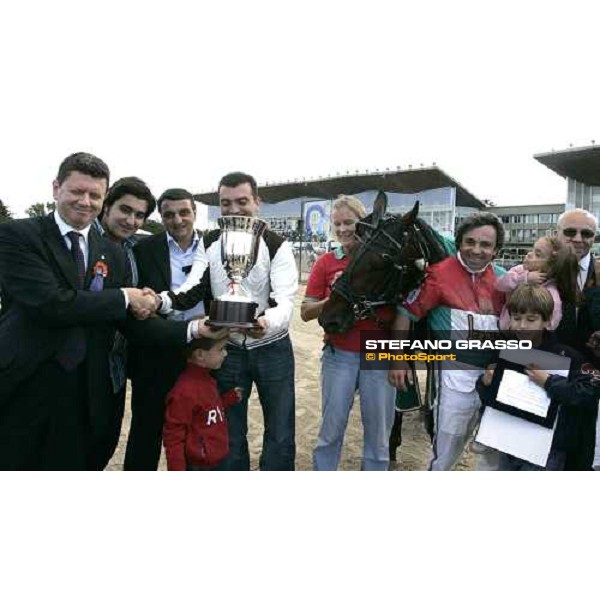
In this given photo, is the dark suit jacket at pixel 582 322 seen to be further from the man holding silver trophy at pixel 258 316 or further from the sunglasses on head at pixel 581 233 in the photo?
the man holding silver trophy at pixel 258 316

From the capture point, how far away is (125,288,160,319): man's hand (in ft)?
5.67

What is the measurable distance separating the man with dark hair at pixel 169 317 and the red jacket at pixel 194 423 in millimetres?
180

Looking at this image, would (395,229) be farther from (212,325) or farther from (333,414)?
(212,325)

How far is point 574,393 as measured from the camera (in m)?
1.84

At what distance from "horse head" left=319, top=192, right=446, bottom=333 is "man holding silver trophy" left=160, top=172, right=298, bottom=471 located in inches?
10.5

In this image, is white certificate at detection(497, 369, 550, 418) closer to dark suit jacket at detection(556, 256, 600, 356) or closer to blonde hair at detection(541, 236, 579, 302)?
dark suit jacket at detection(556, 256, 600, 356)

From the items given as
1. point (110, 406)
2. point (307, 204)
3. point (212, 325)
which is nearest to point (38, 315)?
point (110, 406)

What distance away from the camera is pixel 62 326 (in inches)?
66.9

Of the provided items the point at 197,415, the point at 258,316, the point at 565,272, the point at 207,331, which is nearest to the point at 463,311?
the point at 565,272

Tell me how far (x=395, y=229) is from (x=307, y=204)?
19.7m

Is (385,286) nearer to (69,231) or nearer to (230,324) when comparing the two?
(230,324)

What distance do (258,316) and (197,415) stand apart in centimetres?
54

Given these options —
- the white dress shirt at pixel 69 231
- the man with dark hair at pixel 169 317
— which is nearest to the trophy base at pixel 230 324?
the man with dark hair at pixel 169 317

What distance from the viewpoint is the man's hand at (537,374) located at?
6.23 ft
